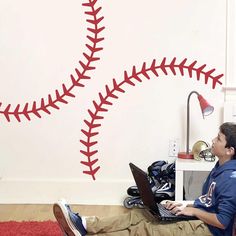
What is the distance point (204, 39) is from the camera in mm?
3154

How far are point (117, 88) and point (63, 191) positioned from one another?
0.83m

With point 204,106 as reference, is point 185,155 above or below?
below

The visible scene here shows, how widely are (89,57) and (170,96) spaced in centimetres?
63

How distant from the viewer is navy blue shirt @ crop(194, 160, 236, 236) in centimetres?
174

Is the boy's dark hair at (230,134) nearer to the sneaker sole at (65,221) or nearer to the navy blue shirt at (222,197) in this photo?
the navy blue shirt at (222,197)

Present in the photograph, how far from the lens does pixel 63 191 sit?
3316mm

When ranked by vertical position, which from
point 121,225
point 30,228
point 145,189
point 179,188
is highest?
point 145,189

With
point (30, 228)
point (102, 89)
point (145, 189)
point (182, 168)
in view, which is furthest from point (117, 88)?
point (145, 189)

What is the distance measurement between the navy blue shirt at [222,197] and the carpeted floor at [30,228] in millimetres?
996

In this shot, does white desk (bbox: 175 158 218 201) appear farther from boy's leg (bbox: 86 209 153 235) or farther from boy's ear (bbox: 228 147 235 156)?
boy's ear (bbox: 228 147 235 156)

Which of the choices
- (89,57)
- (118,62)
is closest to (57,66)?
(89,57)

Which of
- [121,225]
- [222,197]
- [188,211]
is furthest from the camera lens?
[121,225]

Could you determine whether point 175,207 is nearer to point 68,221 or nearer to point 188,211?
point 188,211

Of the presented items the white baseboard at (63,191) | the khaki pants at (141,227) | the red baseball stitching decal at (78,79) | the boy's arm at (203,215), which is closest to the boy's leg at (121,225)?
the khaki pants at (141,227)
